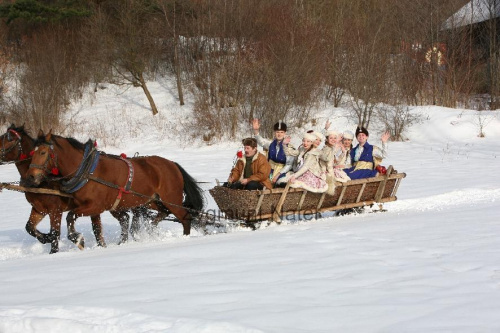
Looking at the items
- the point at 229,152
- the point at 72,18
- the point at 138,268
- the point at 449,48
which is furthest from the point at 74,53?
the point at 138,268

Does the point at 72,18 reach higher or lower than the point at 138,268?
higher

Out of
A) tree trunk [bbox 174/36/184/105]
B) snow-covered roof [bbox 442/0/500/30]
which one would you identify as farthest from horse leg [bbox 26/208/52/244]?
snow-covered roof [bbox 442/0/500/30]

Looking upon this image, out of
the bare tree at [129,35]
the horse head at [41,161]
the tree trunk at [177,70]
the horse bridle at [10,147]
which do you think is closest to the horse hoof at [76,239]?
the horse head at [41,161]

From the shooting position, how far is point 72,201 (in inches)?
312

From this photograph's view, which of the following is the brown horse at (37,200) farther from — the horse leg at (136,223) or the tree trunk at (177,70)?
the tree trunk at (177,70)

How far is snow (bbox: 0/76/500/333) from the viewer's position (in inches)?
164

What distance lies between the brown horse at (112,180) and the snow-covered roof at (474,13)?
74.2 ft

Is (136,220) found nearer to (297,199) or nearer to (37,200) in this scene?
(37,200)

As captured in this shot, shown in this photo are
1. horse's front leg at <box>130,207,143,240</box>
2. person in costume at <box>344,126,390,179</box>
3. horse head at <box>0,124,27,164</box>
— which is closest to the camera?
horse head at <box>0,124,27,164</box>

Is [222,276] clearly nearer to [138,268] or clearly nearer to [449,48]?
[138,268]

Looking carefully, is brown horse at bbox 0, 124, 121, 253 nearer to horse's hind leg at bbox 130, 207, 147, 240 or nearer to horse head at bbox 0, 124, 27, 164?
horse head at bbox 0, 124, 27, 164

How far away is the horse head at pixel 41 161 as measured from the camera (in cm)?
740

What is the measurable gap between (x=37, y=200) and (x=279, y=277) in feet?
12.5

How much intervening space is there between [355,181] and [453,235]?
238 cm
